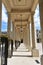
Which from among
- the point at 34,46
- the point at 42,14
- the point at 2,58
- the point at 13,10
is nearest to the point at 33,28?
the point at 34,46

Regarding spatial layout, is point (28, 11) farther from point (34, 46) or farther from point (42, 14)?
point (42, 14)

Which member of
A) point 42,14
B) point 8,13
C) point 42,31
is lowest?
point 42,31

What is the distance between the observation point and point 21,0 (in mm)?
12258

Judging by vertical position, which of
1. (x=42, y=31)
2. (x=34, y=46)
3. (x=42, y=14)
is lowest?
(x=34, y=46)

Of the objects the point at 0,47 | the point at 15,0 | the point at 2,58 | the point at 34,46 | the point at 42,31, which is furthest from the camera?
the point at 34,46

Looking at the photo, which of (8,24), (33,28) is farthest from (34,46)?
(8,24)

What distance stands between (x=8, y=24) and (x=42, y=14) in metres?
7.80

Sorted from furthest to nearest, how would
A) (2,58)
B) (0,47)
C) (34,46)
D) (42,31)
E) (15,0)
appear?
(34,46)
(15,0)
(42,31)
(2,58)
(0,47)

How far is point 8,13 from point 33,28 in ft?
9.76

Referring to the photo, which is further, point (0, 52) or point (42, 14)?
point (42, 14)

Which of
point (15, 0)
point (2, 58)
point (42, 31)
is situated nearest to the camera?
point (2, 58)

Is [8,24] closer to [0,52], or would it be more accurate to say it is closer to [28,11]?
[28,11]

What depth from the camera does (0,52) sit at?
5746 millimetres

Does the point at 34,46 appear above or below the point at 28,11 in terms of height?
below
